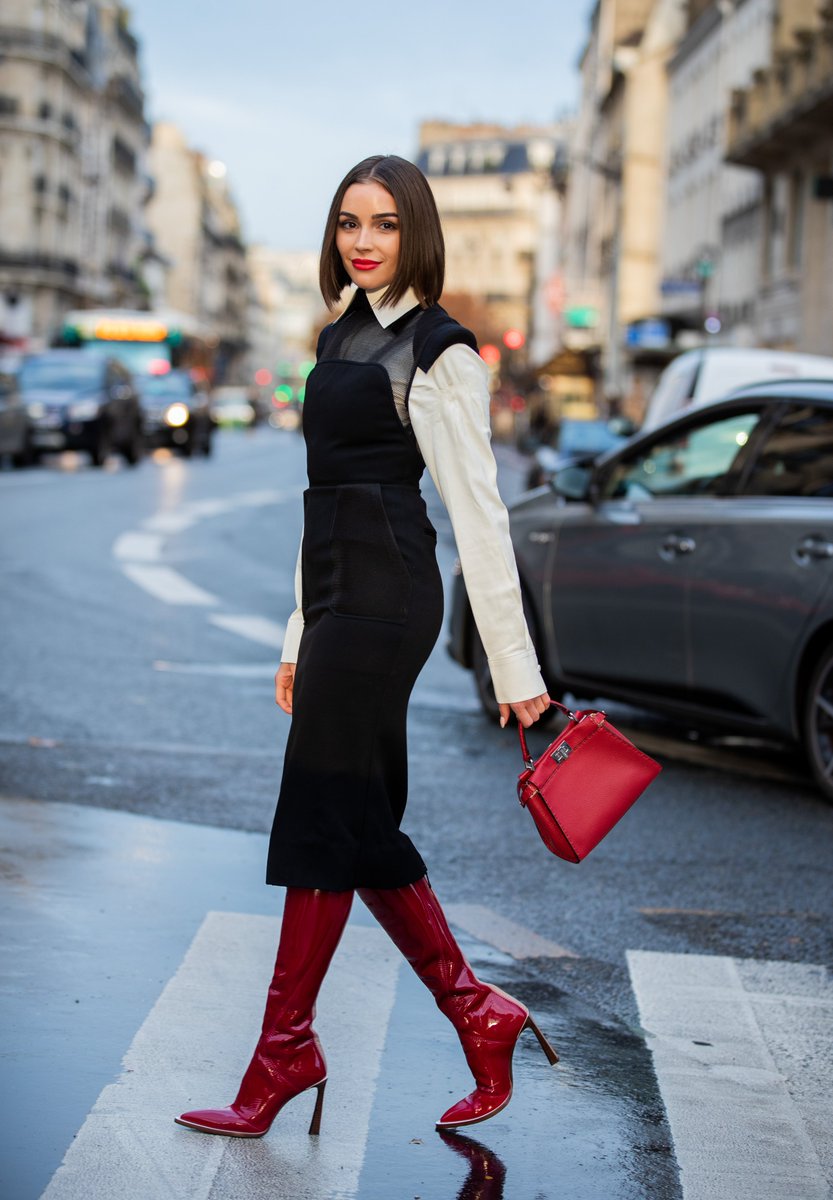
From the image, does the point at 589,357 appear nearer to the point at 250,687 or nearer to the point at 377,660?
the point at 250,687

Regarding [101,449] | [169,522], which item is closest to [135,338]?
[101,449]

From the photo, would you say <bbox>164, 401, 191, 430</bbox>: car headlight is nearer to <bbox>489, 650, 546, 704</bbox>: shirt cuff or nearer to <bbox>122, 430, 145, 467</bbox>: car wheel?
<bbox>122, 430, 145, 467</bbox>: car wheel

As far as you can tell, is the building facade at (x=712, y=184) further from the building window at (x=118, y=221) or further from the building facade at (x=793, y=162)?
the building window at (x=118, y=221)

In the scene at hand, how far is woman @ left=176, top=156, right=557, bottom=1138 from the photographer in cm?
380

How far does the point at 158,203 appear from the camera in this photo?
527 ft

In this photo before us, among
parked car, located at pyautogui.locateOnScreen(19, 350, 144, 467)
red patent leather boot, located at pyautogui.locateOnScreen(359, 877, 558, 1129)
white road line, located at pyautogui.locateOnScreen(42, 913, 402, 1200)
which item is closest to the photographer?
Answer: white road line, located at pyautogui.locateOnScreen(42, 913, 402, 1200)

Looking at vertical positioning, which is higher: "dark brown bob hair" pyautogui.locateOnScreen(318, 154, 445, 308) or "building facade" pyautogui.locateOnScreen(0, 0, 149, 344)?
"building facade" pyautogui.locateOnScreen(0, 0, 149, 344)

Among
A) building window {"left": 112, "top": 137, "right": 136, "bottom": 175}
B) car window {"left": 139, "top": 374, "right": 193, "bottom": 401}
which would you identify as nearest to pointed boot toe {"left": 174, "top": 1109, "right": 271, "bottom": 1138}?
car window {"left": 139, "top": 374, "right": 193, "bottom": 401}

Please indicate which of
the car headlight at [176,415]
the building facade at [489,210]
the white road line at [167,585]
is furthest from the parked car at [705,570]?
the building facade at [489,210]

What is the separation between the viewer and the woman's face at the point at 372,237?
12.8 feet

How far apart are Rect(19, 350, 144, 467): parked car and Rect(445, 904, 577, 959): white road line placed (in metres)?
28.8

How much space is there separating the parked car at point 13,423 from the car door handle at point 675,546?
2477 centimetres

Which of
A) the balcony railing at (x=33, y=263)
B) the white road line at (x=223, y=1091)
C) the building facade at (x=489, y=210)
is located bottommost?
the white road line at (x=223, y=1091)

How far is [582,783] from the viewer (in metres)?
3.96
